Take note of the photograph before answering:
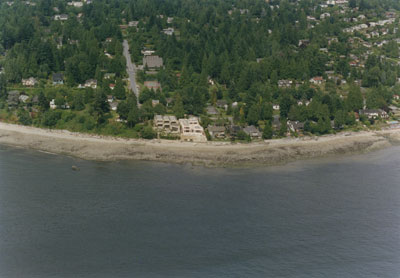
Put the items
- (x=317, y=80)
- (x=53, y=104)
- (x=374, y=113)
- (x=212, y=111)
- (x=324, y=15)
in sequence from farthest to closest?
(x=324, y=15), (x=317, y=80), (x=374, y=113), (x=212, y=111), (x=53, y=104)

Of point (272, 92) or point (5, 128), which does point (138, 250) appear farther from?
point (272, 92)

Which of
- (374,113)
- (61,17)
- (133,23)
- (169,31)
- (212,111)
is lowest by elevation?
(374,113)

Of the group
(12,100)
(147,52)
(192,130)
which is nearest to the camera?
(192,130)

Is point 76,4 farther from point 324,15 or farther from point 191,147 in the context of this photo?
point 191,147

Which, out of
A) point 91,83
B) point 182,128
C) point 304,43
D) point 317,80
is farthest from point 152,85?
point 304,43

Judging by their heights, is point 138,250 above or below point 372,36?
below

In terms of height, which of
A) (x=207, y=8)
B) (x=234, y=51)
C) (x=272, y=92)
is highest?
(x=207, y=8)

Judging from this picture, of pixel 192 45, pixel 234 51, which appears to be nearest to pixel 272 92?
pixel 234 51
